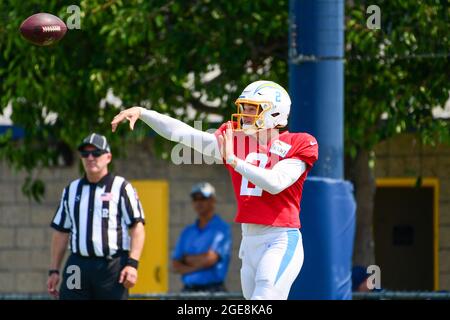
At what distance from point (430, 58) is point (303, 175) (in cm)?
345

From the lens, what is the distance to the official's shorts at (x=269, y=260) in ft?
27.1

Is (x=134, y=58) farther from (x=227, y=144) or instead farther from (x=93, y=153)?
(x=227, y=144)

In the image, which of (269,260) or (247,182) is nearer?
(269,260)

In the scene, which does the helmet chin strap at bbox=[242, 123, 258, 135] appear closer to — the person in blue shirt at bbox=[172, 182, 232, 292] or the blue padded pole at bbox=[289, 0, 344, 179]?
the blue padded pole at bbox=[289, 0, 344, 179]

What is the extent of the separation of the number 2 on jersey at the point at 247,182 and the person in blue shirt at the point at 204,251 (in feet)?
13.0

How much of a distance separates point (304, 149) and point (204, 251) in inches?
166

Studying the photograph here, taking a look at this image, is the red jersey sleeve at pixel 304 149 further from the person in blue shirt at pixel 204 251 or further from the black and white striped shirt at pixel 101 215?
the person in blue shirt at pixel 204 251

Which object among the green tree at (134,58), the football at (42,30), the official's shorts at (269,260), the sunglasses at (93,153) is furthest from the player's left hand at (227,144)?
the green tree at (134,58)

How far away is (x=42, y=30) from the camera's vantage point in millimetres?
9188

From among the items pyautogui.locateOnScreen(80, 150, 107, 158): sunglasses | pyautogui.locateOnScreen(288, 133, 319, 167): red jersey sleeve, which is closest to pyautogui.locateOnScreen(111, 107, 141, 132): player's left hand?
pyautogui.locateOnScreen(288, 133, 319, 167): red jersey sleeve

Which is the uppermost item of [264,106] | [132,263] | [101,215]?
[264,106]

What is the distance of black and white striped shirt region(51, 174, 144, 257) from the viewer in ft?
33.6

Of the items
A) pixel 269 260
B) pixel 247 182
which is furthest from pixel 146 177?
pixel 269 260

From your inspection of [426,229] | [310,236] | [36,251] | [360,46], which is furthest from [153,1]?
[426,229]
